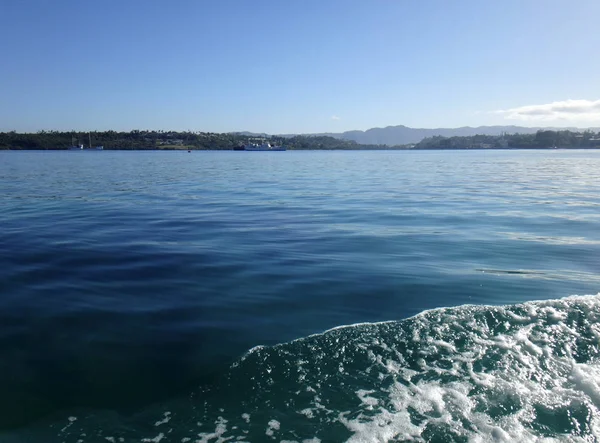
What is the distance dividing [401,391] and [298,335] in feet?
7.10

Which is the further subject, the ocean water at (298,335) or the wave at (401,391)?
the ocean water at (298,335)

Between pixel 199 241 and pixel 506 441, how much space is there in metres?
11.4

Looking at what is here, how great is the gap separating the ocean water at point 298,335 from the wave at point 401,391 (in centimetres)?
2

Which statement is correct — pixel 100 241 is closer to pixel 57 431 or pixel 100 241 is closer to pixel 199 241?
pixel 199 241

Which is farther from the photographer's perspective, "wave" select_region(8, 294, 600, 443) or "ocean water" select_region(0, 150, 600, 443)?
"ocean water" select_region(0, 150, 600, 443)

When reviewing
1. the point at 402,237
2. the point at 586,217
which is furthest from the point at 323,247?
the point at 586,217

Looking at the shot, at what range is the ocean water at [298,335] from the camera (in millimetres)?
5327

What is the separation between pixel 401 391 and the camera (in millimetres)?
5855

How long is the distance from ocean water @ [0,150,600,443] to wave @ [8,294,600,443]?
0.9 inches

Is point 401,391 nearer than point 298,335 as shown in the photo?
Yes

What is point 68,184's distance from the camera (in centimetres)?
3419

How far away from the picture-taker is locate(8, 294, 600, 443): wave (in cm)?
511

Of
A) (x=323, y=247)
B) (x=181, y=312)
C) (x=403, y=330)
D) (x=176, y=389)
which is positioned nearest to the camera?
(x=176, y=389)

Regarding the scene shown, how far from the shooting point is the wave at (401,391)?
201 inches
